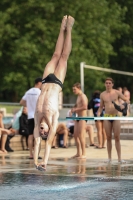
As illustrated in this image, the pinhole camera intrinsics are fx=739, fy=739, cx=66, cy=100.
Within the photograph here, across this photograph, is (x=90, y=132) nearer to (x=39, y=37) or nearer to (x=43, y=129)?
(x=43, y=129)

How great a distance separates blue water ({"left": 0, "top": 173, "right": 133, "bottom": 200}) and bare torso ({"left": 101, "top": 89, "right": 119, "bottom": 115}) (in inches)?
164

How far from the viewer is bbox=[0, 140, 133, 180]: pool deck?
14.2m

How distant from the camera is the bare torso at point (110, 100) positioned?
17431 mm

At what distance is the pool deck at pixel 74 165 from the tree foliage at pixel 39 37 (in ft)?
99.8

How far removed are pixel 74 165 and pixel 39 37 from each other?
36.5 meters

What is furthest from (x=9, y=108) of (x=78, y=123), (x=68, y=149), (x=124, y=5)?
(x=124, y=5)

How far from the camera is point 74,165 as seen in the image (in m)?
16.3

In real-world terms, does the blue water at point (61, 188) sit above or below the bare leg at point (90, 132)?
below

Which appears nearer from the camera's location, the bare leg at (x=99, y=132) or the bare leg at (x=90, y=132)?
the bare leg at (x=99, y=132)

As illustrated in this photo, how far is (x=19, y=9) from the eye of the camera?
51.4m

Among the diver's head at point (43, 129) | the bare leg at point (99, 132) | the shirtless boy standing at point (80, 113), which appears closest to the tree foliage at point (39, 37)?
the bare leg at point (99, 132)

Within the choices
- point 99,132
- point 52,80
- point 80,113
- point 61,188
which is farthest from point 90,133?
point 61,188

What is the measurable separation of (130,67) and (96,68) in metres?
17.1

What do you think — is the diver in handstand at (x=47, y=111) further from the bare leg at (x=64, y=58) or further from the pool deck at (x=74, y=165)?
the pool deck at (x=74, y=165)
